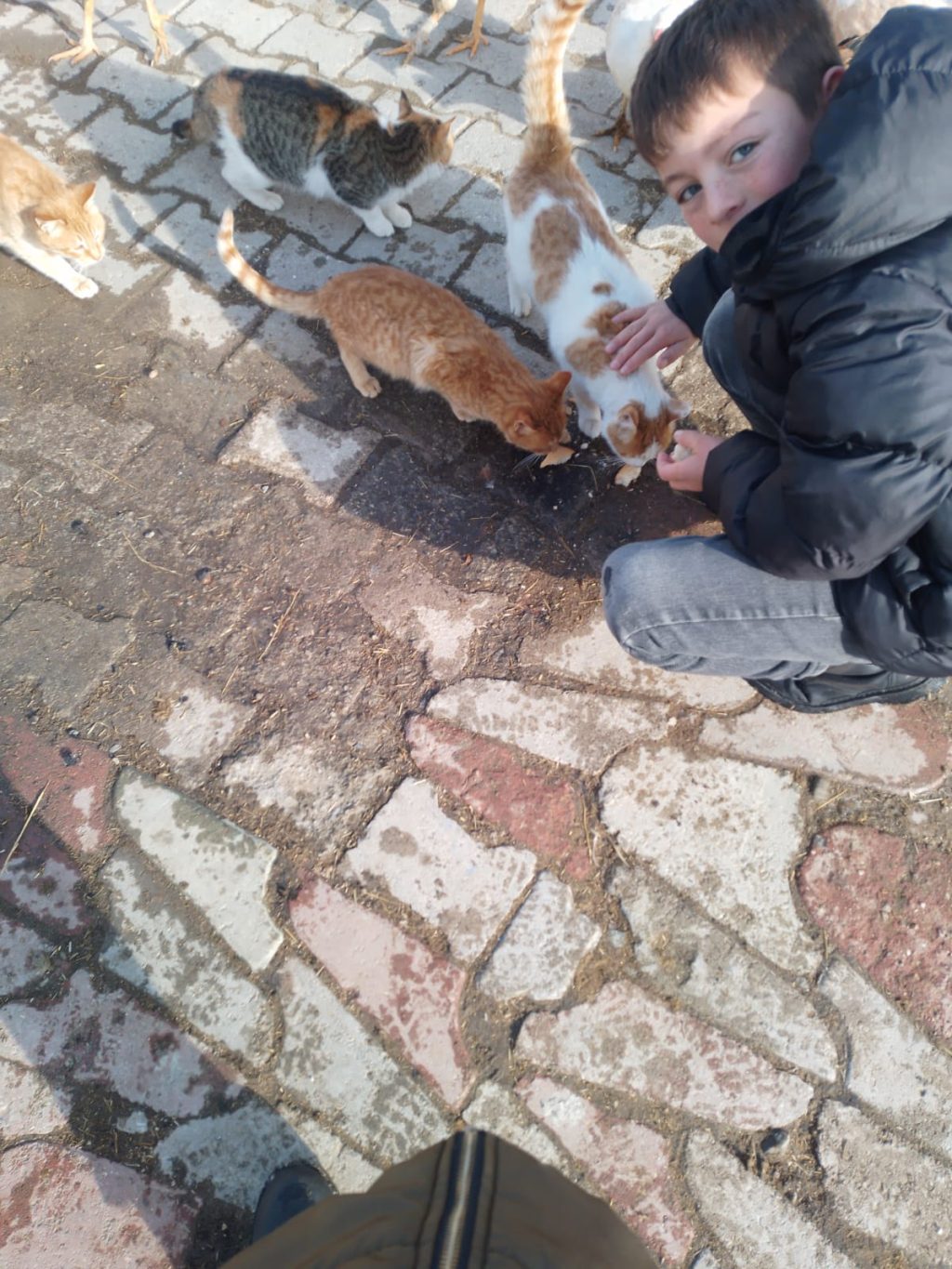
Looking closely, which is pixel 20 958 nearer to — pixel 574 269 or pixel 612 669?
pixel 612 669

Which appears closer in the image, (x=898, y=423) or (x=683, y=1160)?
(x=898, y=423)

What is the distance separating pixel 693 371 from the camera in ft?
10.8

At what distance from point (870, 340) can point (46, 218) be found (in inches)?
137

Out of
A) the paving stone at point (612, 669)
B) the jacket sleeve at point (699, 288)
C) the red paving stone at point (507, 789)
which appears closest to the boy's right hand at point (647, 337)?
the jacket sleeve at point (699, 288)

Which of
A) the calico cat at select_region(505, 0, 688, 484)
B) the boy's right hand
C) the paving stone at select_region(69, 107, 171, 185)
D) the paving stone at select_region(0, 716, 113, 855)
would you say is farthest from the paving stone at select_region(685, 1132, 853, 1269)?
the paving stone at select_region(69, 107, 171, 185)

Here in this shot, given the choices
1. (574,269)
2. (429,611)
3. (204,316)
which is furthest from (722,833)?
(204,316)

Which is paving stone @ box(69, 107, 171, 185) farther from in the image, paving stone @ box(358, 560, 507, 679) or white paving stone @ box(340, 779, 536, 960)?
white paving stone @ box(340, 779, 536, 960)

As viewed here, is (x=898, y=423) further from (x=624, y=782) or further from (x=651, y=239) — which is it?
(x=651, y=239)

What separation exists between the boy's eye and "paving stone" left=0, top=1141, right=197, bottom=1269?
2958mm

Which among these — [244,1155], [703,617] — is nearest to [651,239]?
[703,617]

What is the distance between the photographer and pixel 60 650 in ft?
9.29

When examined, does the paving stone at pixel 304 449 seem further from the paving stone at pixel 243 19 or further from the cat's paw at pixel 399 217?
the paving stone at pixel 243 19

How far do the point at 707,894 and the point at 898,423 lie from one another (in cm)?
153

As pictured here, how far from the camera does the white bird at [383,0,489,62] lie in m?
4.30
